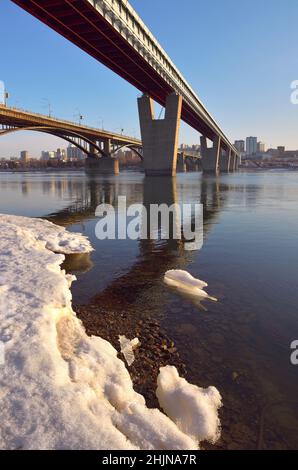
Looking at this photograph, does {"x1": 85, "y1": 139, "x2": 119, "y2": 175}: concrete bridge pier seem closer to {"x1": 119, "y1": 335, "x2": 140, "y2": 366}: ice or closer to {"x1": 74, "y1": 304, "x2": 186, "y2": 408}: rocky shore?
{"x1": 74, "y1": 304, "x2": 186, "y2": 408}: rocky shore

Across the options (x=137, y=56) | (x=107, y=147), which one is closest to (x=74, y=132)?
(x=107, y=147)

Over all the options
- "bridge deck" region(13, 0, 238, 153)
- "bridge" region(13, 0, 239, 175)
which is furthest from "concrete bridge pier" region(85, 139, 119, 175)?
"bridge deck" region(13, 0, 238, 153)

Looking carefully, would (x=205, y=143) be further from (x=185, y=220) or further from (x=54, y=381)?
(x=54, y=381)

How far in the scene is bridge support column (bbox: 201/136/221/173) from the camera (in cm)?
12488

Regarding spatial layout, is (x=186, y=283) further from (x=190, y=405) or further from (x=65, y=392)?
(x=65, y=392)

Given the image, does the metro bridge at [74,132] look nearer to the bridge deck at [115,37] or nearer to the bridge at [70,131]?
the bridge at [70,131]

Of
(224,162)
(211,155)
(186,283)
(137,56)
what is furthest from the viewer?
(224,162)

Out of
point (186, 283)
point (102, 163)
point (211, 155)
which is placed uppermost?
point (211, 155)

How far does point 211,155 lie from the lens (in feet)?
413

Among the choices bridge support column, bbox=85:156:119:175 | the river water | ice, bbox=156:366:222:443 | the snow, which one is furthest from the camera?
bridge support column, bbox=85:156:119:175

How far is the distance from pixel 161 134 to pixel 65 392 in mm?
66267

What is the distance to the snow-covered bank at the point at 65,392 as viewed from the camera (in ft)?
9.56

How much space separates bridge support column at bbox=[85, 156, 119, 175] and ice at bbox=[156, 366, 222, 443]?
10916 centimetres

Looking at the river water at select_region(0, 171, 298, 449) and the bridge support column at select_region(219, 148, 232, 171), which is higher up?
the bridge support column at select_region(219, 148, 232, 171)
